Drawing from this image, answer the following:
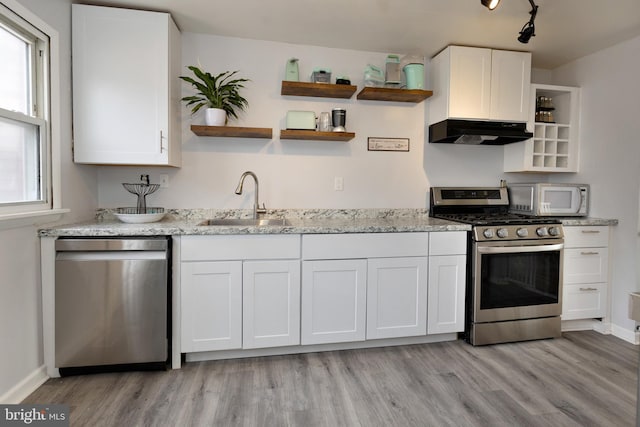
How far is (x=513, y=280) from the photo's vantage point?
2592mm

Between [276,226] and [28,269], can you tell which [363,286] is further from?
[28,269]

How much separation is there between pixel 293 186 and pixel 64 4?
1861 mm

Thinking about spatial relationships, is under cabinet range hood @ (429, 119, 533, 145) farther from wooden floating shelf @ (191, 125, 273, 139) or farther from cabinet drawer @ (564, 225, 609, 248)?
wooden floating shelf @ (191, 125, 273, 139)

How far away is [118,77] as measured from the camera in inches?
89.7

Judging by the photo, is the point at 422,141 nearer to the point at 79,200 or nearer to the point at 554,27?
the point at 554,27

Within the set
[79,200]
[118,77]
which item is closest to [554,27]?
[118,77]

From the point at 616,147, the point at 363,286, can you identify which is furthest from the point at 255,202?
the point at 616,147

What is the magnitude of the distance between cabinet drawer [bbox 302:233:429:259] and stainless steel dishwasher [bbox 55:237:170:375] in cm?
90

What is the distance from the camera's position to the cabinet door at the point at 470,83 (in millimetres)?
2773

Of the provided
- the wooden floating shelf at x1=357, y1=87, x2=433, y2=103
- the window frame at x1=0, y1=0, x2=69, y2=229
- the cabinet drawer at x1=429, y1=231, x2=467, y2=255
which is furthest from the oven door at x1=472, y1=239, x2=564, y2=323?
the window frame at x1=0, y1=0, x2=69, y2=229

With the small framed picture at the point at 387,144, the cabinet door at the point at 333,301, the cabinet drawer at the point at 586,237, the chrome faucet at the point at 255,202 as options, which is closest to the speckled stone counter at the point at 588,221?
the cabinet drawer at the point at 586,237

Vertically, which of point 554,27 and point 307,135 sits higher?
point 554,27

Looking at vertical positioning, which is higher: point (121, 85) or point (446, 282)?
point (121, 85)

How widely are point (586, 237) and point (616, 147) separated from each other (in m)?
0.76
